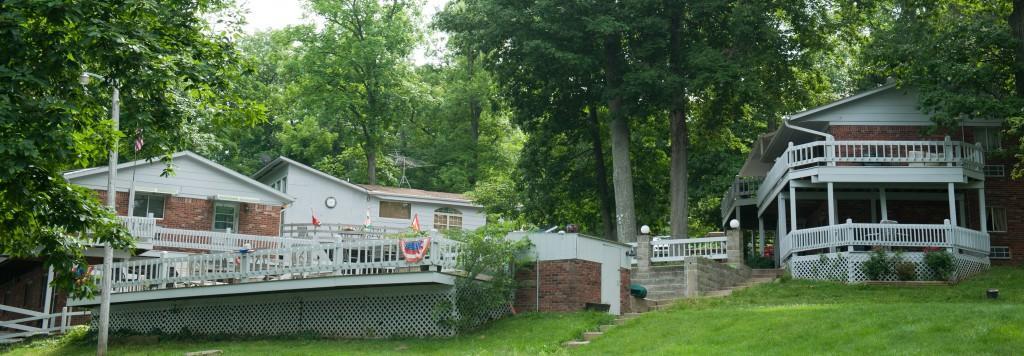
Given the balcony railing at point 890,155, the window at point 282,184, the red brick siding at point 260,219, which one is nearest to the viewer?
the balcony railing at point 890,155

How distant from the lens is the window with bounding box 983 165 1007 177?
32750mm

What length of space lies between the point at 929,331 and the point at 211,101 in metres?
12.5

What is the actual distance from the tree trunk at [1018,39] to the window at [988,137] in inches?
99.6

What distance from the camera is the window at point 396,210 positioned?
44.5 meters

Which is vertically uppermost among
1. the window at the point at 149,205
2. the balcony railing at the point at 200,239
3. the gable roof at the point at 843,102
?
the gable roof at the point at 843,102

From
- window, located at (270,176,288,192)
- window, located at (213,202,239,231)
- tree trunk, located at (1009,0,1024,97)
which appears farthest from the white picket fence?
tree trunk, located at (1009,0,1024,97)

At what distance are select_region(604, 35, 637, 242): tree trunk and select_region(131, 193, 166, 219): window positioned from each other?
606 inches

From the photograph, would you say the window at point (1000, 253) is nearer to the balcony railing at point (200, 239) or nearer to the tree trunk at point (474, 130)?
the balcony railing at point (200, 239)

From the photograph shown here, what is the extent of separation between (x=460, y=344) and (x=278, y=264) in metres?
5.04

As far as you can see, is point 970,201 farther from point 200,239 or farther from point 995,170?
point 200,239

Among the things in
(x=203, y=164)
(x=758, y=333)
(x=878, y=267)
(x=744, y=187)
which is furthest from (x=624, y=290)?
(x=203, y=164)

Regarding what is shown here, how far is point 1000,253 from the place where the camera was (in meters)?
32.3

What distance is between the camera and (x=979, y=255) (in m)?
30.3

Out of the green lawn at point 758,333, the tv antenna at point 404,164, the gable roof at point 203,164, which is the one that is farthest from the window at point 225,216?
the tv antenna at point 404,164
